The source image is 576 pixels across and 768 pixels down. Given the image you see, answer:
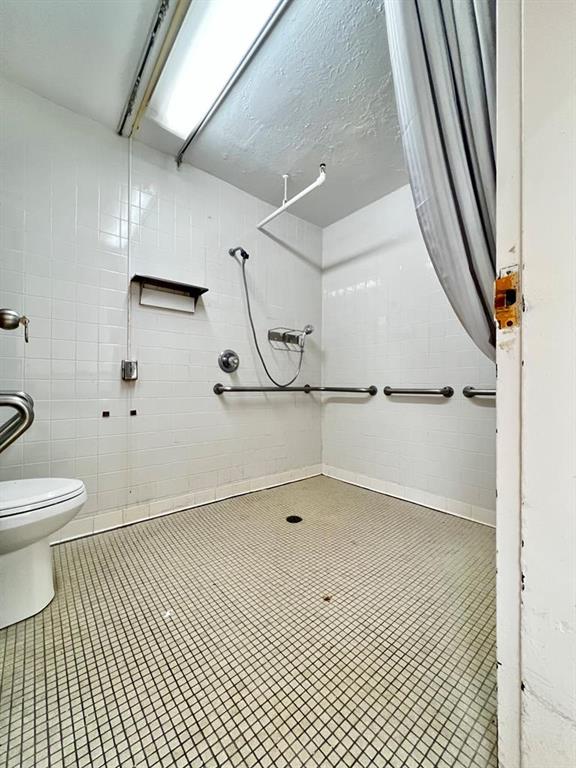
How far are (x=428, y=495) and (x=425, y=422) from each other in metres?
0.50

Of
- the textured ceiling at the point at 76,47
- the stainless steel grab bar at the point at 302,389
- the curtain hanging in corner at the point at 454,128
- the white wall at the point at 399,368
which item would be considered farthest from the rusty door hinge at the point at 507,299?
the stainless steel grab bar at the point at 302,389

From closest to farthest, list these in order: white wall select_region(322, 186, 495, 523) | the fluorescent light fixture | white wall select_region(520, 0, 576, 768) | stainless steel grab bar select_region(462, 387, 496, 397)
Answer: white wall select_region(520, 0, 576, 768)
the fluorescent light fixture
stainless steel grab bar select_region(462, 387, 496, 397)
white wall select_region(322, 186, 495, 523)

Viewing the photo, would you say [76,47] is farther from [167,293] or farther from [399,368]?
[399,368]

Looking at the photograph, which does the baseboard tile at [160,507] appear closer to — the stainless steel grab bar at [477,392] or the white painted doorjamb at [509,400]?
the stainless steel grab bar at [477,392]

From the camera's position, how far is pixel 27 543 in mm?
1029

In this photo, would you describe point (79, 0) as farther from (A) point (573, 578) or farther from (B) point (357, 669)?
(B) point (357, 669)

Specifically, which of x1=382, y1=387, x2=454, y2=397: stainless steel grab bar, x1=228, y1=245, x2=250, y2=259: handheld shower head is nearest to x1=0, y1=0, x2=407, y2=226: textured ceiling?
x1=228, y1=245, x2=250, y2=259: handheld shower head

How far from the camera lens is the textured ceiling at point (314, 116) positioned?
4.05 feet

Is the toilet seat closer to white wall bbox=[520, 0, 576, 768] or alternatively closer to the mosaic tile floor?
the mosaic tile floor

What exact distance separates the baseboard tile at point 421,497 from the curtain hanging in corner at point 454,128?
1.34m

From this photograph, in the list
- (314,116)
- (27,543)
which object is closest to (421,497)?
(27,543)

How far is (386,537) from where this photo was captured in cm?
162

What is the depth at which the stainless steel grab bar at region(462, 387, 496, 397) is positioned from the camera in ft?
5.76

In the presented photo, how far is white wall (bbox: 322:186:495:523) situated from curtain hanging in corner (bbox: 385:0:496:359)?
1122 mm
